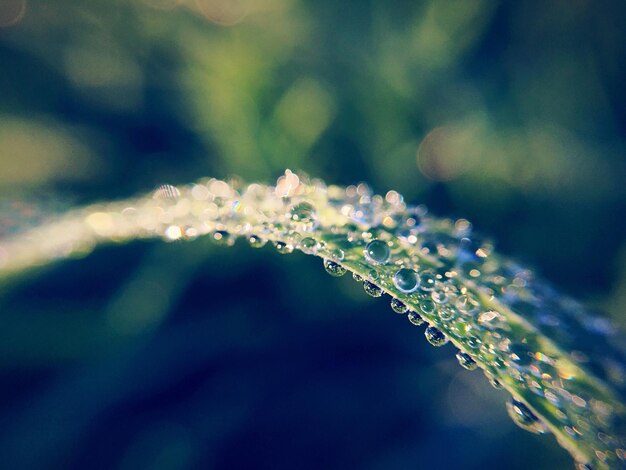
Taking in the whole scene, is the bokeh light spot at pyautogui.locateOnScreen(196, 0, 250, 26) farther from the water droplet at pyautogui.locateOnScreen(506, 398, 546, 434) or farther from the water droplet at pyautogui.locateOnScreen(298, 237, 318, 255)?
the water droplet at pyautogui.locateOnScreen(506, 398, 546, 434)

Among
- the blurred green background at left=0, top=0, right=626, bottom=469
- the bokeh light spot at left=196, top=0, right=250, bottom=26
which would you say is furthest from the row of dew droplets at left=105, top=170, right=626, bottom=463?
the bokeh light spot at left=196, top=0, right=250, bottom=26

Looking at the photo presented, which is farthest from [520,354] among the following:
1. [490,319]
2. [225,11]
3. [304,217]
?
[225,11]

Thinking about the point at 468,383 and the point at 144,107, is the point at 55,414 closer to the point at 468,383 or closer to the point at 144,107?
the point at 144,107

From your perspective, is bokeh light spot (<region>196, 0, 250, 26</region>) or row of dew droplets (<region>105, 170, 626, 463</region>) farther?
bokeh light spot (<region>196, 0, 250, 26</region>)

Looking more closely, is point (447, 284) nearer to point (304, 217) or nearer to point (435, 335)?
point (435, 335)

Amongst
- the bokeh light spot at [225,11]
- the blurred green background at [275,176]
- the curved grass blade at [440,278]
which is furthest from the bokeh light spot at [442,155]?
the bokeh light spot at [225,11]

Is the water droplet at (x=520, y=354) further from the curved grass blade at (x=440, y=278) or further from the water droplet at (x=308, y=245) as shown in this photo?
the water droplet at (x=308, y=245)

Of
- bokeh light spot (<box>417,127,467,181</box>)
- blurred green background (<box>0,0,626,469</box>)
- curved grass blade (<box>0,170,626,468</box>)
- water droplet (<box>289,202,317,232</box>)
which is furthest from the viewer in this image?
bokeh light spot (<box>417,127,467,181</box>)

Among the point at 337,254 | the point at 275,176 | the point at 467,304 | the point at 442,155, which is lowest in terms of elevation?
the point at 467,304
